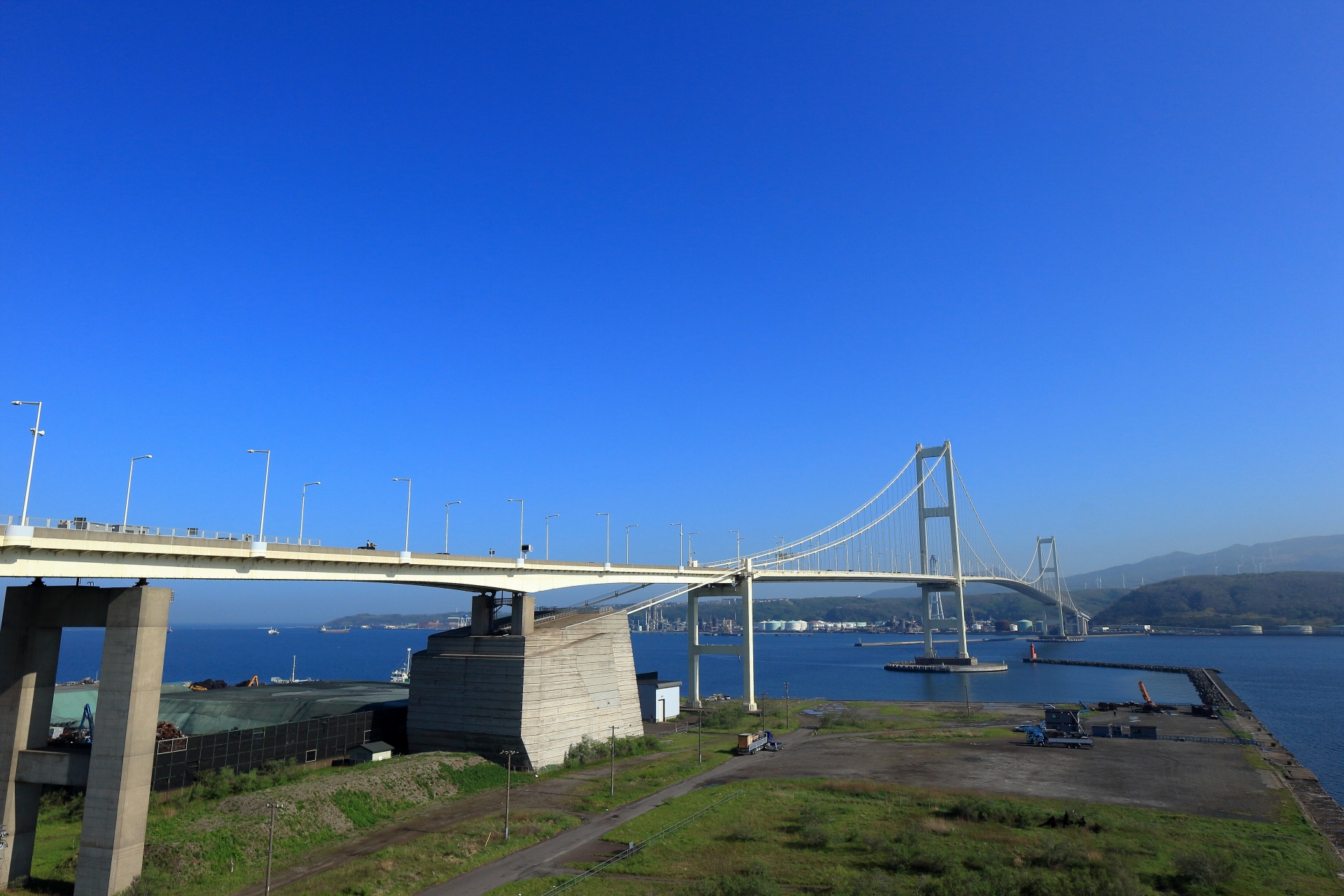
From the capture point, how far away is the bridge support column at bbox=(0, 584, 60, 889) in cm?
3672

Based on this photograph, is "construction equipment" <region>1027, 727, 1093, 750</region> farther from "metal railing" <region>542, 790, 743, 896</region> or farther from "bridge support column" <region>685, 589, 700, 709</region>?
"bridge support column" <region>685, 589, 700, 709</region>

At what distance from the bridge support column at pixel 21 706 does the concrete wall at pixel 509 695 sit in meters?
27.3

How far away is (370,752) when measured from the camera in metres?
60.4

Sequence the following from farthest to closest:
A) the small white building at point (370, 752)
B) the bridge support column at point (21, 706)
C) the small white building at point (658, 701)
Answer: the small white building at point (658, 701)
the small white building at point (370, 752)
the bridge support column at point (21, 706)

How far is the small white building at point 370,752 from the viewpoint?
6022cm

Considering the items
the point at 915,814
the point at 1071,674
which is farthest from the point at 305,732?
the point at 1071,674

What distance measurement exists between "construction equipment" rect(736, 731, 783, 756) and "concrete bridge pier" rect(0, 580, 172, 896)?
45088 mm

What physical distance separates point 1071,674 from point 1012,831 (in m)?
136

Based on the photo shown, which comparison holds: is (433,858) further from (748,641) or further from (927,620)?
(927,620)

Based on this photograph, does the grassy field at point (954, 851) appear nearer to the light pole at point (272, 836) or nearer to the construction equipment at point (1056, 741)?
the light pole at point (272, 836)

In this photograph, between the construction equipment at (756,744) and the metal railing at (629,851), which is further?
the construction equipment at (756,744)

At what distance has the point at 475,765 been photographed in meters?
58.1

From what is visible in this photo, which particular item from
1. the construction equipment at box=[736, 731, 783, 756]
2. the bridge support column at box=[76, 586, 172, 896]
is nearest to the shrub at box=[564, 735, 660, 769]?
the construction equipment at box=[736, 731, 783, 756]

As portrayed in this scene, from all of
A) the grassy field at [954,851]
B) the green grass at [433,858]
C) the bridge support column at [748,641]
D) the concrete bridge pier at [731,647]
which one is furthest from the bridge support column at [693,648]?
the green grass at [433,858]
